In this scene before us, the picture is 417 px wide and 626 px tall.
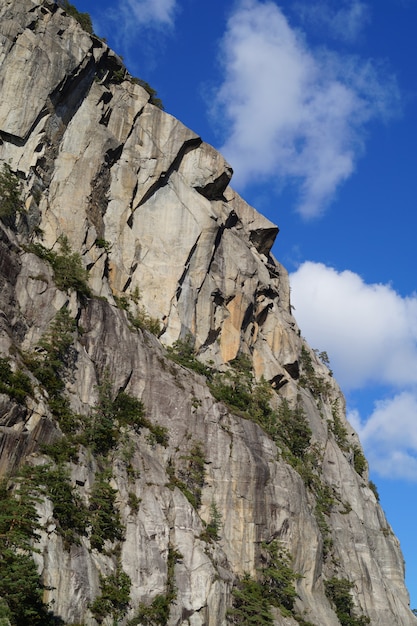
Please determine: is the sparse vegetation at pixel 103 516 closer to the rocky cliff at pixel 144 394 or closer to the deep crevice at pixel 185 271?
the rocky cliff at pixel 144 394

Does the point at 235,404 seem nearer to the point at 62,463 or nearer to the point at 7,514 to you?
the point at 62,463

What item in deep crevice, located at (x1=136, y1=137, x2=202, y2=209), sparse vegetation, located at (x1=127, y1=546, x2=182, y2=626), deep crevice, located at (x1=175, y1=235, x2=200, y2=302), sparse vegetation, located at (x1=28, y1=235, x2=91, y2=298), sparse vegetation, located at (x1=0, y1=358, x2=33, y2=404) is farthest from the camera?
deep crevice, located at (x1=136, y1=137, x2=202, y2=209)

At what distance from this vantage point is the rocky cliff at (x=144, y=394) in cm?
3506

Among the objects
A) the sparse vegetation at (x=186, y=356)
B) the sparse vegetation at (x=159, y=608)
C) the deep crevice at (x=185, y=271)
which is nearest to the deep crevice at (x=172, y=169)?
the deep crevice at (x=185, y=271)

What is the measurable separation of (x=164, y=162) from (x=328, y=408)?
3425 centimetres

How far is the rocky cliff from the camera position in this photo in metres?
35.1

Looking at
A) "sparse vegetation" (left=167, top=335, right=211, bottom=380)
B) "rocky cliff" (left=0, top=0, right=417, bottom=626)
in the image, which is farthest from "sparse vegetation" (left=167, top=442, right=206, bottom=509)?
"sparse vegetation" (left=167, top=335, right=211, bottom=380)

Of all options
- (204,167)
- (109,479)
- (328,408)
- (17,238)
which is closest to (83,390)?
(109,479)

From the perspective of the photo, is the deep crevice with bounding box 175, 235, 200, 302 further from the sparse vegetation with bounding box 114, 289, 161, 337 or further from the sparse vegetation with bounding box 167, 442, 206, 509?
the sparse vegetation with bounding box 167, 442, 206, 509

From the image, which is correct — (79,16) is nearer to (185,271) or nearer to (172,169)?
(172,169)

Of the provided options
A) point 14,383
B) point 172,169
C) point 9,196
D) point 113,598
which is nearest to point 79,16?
Answer: point 172,169

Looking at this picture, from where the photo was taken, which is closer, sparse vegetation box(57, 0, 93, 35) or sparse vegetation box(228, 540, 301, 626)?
sparse vegetation box(228, 540, 301, 626)

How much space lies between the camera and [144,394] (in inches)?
1834

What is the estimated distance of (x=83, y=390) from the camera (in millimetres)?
42250
